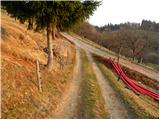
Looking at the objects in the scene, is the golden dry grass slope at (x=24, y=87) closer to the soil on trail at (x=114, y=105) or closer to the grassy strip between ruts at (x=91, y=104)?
the grassy strip between ruts at (x=91, y=104)

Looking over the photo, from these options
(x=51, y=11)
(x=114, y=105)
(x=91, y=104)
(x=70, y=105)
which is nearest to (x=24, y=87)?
(x=70, y=105)

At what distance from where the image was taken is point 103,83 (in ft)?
104

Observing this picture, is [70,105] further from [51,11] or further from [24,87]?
[51,11]

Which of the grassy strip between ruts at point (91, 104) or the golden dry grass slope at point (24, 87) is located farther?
the grassy strip between ruts at point (91, 104)

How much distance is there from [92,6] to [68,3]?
304cm

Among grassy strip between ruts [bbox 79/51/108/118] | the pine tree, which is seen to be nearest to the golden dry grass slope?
grassy strip between ruts [bbox 79/51/108/118]

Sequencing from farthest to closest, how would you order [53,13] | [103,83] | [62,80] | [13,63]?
[103,83], [62,80], [53,13], [13,63]

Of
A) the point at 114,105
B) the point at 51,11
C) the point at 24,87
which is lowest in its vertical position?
the point at 114,105

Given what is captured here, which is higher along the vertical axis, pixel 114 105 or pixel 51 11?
pixel 51 11

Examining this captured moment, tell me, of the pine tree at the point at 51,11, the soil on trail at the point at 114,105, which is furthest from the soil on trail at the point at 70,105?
the pine tree at the point at 51,11

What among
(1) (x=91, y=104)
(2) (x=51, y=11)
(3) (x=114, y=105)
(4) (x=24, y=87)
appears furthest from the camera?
(2) (x=51, y=11)

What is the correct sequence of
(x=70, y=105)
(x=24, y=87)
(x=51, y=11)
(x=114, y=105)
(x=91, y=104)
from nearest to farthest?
1. (x=24, y=87)
2. (x=70, y=105)
3. (x=91, y=104)
4. (x=114, y=105)
5. (x=51, y=11)

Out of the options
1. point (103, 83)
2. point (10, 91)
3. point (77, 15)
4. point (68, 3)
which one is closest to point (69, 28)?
point (77, 15)

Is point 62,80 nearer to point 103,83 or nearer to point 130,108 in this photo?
point 103,83
